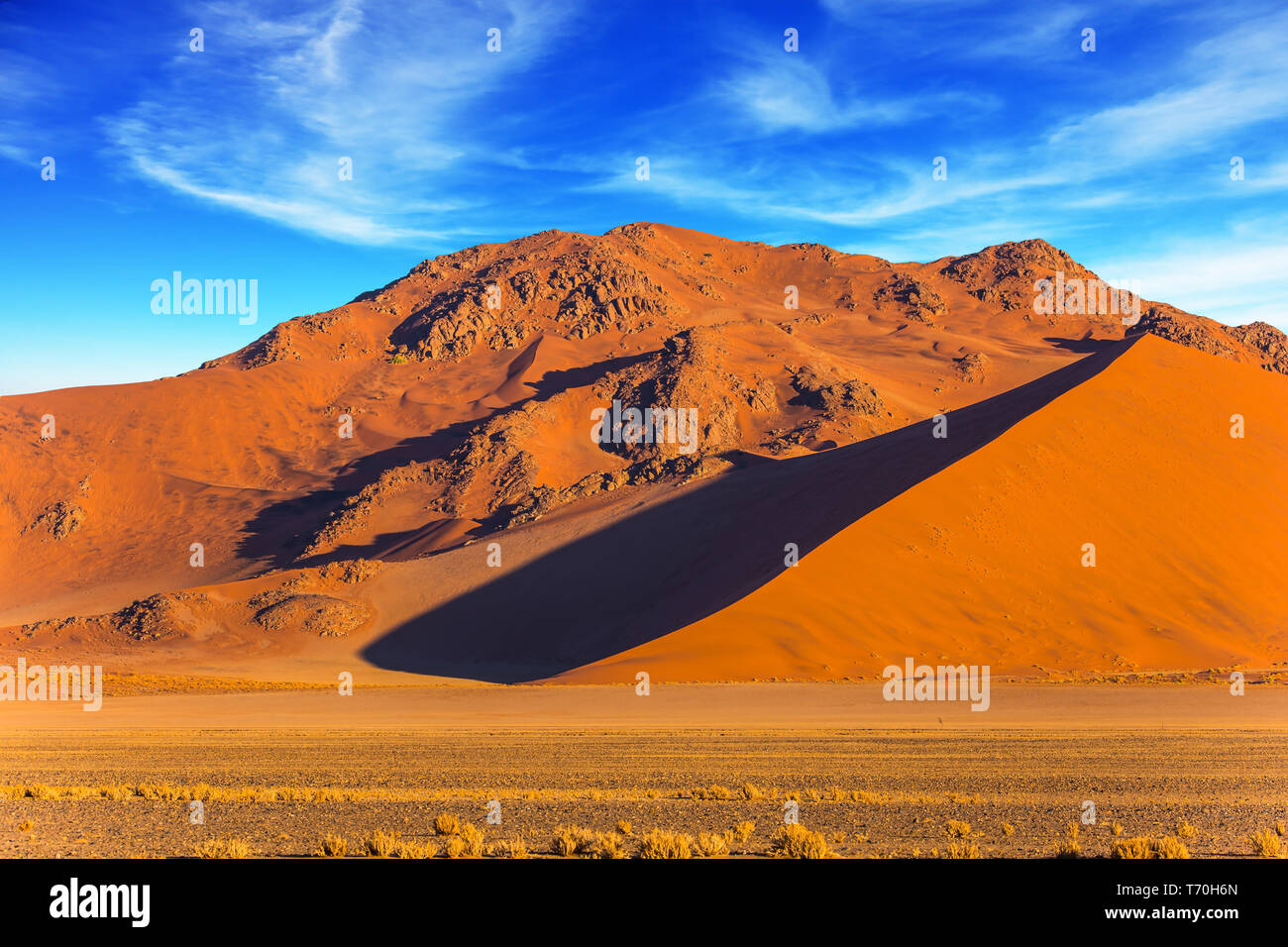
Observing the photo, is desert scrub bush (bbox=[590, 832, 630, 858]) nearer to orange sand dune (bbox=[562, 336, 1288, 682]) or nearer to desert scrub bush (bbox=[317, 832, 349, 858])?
desert scrub bush (bbox=[317, 832, 349, 858])

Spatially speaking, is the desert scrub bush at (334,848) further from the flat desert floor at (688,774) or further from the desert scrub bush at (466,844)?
the desert scrub bush at (466,844)

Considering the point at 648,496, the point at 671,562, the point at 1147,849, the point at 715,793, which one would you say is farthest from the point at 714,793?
the point at 648,496

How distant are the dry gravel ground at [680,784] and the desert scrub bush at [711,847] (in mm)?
886

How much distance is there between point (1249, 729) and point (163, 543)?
81.1 m

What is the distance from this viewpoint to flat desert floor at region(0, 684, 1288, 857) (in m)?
11.2

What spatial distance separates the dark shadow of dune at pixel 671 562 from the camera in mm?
45875

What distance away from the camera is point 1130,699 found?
1056 inches

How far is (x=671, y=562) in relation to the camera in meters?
53.5

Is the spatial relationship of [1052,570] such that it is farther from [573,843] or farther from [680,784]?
[573,843]

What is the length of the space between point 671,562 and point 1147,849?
146 feet

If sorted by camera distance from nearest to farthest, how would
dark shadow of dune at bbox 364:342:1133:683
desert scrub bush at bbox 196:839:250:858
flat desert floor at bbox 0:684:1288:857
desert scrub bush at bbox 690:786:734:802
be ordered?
desert scrub bush at bbox 196:839:250:858 → flat desert floor at bbox 0:684:1288:857 → desert scrub bush at bbox 690:786:734:802 → dark shadow of dune at bbox 364:342:1133:683

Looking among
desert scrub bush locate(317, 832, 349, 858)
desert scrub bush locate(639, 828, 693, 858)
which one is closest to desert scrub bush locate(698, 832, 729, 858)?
desert scrub bush locate(639, 828, 693, 858)

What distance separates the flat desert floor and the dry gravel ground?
0.07 m

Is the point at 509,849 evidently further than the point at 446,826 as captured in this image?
No
